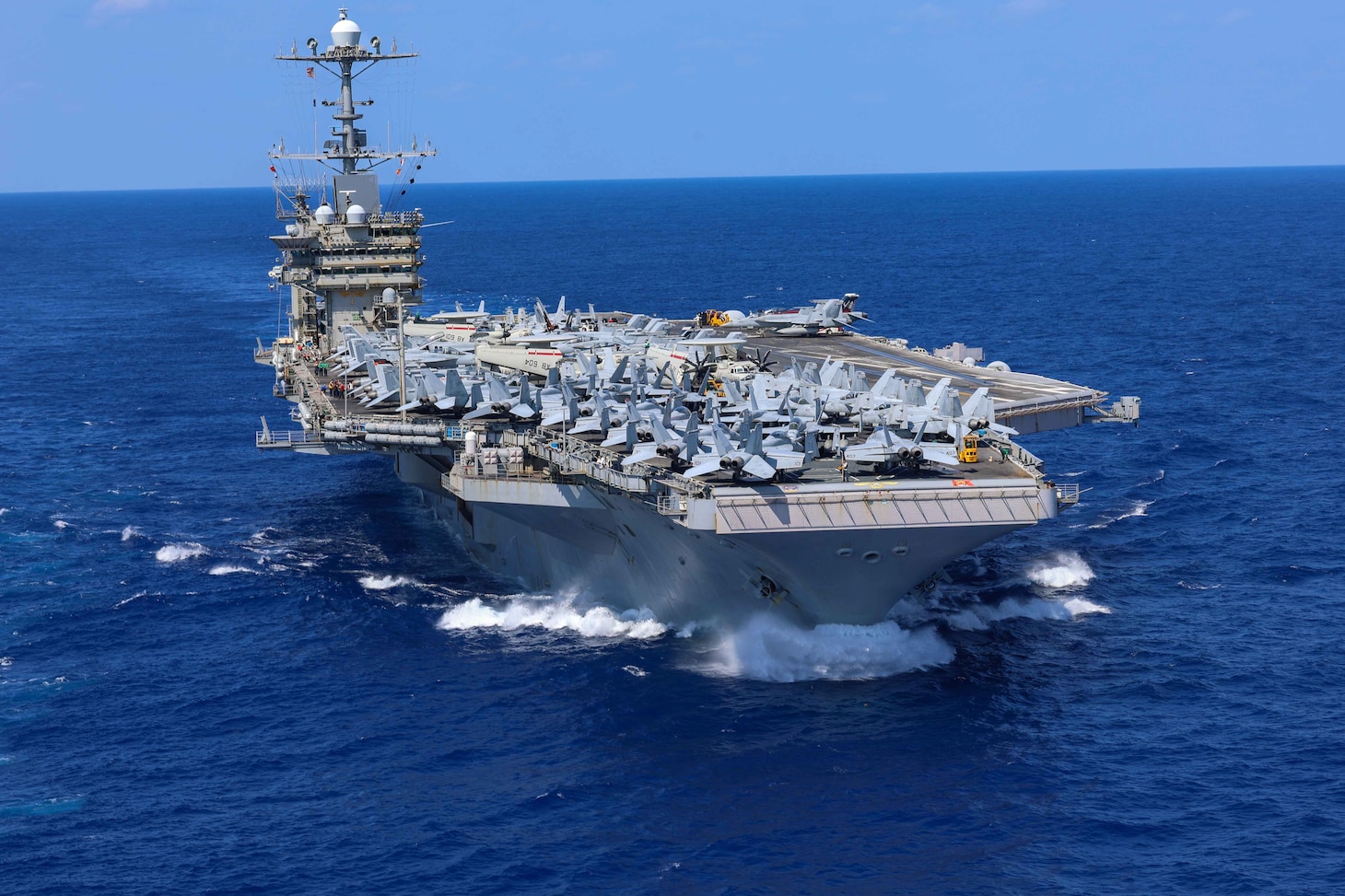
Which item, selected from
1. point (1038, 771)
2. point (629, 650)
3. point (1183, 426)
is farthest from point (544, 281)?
point (1038, 771)

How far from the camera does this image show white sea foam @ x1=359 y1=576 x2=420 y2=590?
42406 millimetres

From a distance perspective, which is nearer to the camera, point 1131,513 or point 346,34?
point 1131,513

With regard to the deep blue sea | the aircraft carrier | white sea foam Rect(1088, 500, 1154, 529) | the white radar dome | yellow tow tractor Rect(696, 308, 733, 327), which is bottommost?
the deep blue sea

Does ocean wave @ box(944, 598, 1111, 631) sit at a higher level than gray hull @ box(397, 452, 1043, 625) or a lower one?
lower

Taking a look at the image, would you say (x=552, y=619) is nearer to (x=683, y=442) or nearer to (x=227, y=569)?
(x=683, y=442)

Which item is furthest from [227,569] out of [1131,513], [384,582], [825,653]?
[1131,513]

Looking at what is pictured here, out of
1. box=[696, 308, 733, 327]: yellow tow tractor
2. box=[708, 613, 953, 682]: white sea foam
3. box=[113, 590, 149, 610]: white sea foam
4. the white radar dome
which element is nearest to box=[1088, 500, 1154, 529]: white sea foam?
box=[708, 613, 953, 682]: white sea foam

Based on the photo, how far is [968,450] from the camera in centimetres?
3684

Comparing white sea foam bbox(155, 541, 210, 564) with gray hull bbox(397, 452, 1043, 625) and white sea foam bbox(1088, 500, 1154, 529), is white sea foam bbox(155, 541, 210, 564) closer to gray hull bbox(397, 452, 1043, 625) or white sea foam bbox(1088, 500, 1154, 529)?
gray hull bbox(397, 452, 1043, 625)

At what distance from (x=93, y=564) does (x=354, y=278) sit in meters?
18.9

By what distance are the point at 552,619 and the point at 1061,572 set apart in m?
14.5

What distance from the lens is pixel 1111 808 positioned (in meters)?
28.0

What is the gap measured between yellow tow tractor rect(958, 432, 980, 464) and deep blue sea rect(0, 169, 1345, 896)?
436cm

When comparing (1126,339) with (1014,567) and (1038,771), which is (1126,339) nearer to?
(1014,567)
